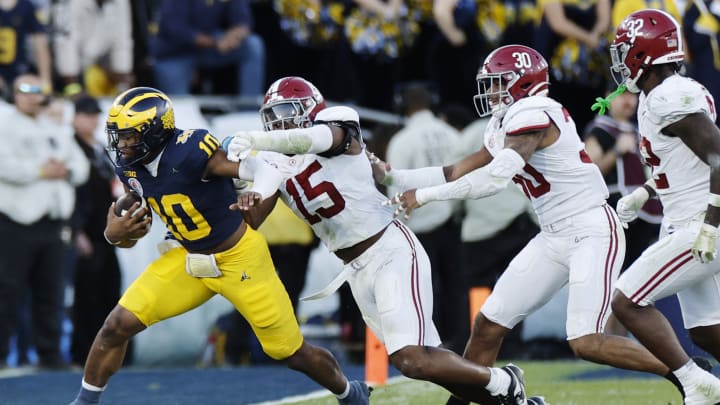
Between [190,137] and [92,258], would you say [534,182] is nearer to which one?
[190,137]

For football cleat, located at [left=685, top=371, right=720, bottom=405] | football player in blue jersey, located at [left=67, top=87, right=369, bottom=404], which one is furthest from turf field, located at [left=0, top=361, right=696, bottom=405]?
football player in blue jersey, located at [left=67, top=87, right=369, bottom=404]

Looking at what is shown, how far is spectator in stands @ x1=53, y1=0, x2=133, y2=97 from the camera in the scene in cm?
1038

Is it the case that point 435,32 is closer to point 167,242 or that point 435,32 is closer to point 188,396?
point 188,396

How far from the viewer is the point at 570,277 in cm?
610

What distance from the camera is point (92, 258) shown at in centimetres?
972

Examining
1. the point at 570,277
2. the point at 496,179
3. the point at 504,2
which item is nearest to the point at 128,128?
the point at 496,179

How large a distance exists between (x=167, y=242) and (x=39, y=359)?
333 centimetres

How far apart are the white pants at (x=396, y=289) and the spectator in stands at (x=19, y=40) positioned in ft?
14.5

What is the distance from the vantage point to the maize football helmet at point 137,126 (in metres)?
6.03

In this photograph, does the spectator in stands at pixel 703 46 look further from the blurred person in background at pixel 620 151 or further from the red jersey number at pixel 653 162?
the red jersey number at pixel 653 162

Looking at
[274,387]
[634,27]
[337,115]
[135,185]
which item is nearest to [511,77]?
[634,27]

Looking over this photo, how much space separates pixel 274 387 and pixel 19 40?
3378 mm

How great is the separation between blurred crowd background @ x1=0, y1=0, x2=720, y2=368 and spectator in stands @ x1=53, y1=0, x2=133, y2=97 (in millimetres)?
12

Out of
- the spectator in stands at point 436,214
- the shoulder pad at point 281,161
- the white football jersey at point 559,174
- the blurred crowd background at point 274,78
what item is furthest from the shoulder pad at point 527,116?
the blurred crowd background at point 274,78
